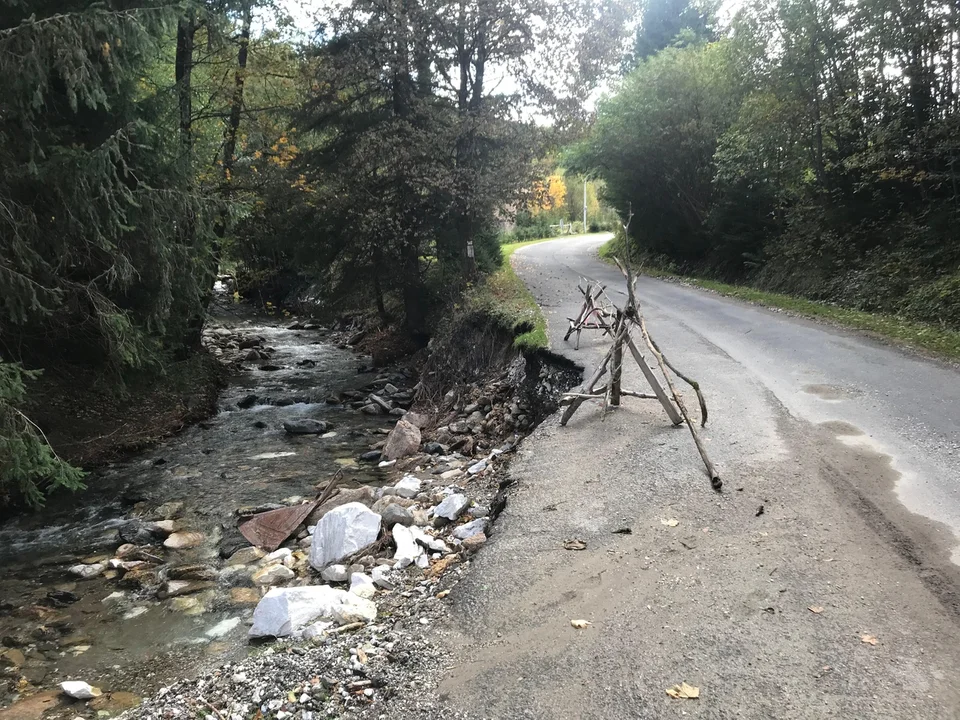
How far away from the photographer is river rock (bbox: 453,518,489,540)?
21.1 ft

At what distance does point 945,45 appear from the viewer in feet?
48.2

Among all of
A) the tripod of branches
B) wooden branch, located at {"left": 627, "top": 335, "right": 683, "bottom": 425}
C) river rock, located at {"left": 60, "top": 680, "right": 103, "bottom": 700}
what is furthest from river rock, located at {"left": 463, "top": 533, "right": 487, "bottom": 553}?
river rock, located at {"left": 60, "top": 680, "right": 103, "bottom": 700}

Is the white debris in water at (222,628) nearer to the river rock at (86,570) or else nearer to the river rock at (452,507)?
the river rock at (86,570)

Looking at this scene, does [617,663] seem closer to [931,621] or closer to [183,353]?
[931,621]

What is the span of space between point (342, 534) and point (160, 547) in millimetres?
2707

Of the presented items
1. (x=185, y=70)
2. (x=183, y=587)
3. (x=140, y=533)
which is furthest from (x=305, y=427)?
(x=185, y=70)

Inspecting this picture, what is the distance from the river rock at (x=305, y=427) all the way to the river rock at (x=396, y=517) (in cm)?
630

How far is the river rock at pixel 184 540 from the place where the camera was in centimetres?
766

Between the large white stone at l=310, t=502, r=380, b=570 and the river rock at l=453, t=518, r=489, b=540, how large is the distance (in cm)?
84

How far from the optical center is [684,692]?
11.9 feet

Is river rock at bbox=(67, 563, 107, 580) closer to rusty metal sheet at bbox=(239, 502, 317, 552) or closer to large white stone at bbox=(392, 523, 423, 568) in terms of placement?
rusty metal sheet at bbox=(239, 502, 317, 552)

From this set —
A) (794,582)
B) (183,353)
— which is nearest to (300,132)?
(183,353)

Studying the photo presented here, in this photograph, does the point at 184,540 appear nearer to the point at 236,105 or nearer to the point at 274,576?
the point at 274,576

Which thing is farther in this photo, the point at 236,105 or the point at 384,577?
the point at 236,105
